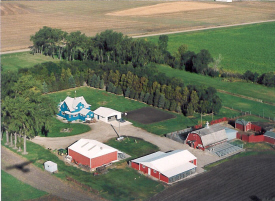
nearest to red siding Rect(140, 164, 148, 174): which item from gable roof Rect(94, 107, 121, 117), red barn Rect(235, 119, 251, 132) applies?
gable roof Rect(94, 107, 121, 117)

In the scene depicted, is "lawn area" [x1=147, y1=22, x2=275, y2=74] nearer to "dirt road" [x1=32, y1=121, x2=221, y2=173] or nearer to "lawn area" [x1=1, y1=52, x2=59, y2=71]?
"lawn area" [x1=1, y1=52, x2=59, y2=71]

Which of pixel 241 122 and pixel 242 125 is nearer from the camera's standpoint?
pixel 242 125

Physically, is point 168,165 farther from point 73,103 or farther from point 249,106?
point 249,106

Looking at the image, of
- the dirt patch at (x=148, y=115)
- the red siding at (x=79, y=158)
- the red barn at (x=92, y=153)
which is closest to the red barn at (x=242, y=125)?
the dirt patch at (x=148, y=115)

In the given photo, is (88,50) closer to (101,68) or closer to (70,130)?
(101,68)

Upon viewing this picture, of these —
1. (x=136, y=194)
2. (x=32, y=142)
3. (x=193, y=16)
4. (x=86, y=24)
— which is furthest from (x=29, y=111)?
(x=193, y=16)

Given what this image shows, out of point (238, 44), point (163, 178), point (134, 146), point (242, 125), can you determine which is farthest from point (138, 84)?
point (238, 44)
